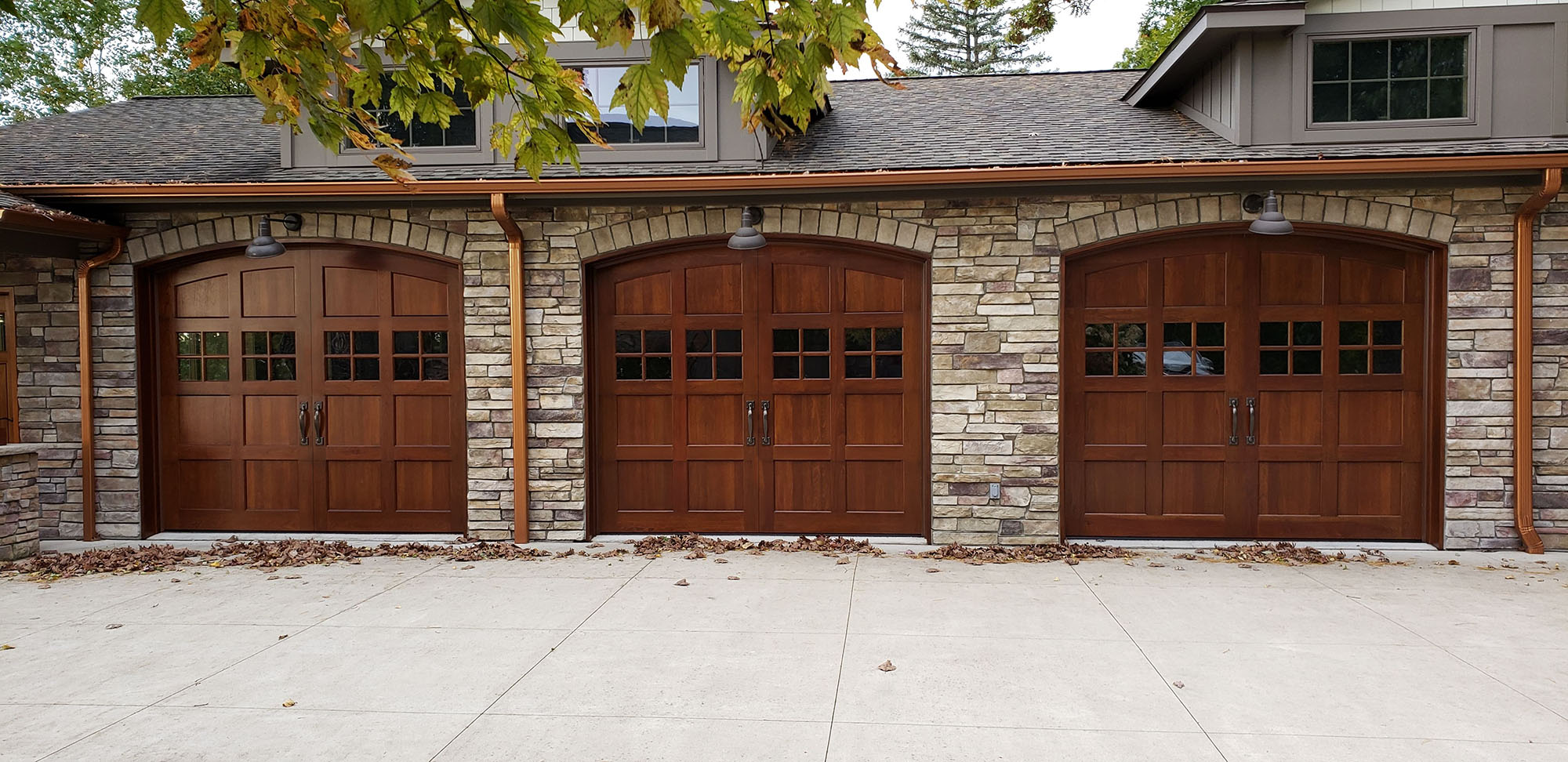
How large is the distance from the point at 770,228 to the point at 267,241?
3780mm

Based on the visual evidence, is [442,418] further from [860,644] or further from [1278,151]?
[1278,151]

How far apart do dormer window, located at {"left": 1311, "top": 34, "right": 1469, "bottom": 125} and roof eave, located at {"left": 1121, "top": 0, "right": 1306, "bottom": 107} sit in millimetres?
426

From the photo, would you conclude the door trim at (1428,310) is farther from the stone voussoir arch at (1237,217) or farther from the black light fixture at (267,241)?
the black light fixture at (267,241)

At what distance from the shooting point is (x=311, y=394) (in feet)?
23.6

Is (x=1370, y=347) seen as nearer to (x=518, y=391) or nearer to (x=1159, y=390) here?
(x=1159, y=390)

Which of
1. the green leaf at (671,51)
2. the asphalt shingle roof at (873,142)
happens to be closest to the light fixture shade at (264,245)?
the asphalt shingle roof at (873,142)

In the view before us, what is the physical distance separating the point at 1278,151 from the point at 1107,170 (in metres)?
1.60

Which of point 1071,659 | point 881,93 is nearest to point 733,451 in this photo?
point 1071,659

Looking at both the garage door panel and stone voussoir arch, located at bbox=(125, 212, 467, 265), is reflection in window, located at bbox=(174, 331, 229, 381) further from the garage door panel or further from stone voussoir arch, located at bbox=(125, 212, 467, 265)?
the garage door panel

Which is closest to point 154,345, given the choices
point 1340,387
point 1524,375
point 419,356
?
point 419,356

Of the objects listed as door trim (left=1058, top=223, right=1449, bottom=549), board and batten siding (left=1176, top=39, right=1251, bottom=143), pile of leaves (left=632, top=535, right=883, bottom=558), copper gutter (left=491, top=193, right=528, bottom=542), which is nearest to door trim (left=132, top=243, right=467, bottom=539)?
copper gutter (left=491, top=193, right=528, bottom=542)

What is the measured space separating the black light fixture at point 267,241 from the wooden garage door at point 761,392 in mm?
2356

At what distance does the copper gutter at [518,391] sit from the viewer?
22.4ft

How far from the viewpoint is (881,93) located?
9.10 meters
